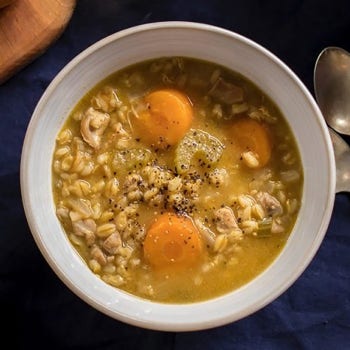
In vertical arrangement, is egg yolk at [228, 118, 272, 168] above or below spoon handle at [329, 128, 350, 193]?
above

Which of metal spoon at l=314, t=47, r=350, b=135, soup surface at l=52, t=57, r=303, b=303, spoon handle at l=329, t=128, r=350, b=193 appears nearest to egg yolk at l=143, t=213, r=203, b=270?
soup surface at l=52, t=57, r=303, b=303

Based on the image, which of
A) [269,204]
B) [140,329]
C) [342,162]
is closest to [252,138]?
[269,204]

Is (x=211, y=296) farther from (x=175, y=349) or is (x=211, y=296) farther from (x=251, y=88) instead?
(x=251, y=88)

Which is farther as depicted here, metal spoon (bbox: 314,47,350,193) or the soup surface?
metal spoon (bbox: 314,47,350,193)

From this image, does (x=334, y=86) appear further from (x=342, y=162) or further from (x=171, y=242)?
(x=171, y=242)

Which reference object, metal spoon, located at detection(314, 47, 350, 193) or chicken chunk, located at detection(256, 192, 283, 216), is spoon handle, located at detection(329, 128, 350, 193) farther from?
chicken chunk, located at detection(256, 192, 283, 216)

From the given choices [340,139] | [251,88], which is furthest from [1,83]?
[340,139]

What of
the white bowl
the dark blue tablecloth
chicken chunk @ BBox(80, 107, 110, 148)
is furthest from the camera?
the dark blue tablecloth
